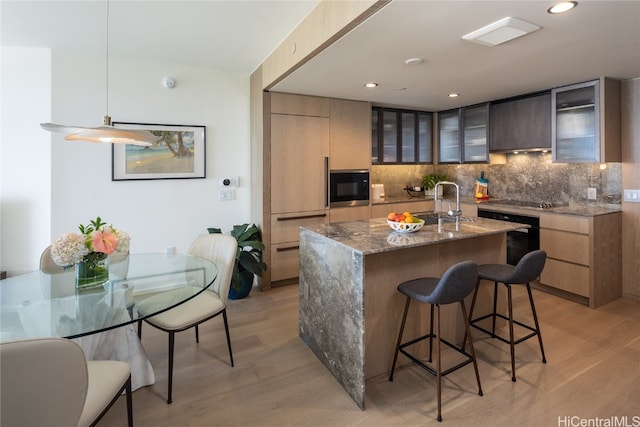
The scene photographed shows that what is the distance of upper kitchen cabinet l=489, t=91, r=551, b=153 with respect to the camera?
391 centimetres

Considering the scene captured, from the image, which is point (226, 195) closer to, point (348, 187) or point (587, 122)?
point (348, 187)

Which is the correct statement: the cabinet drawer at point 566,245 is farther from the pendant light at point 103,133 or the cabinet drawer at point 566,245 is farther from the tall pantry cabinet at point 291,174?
the pendant light at point 103,133

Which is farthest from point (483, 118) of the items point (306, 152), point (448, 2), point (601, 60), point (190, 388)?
point (190, 388)

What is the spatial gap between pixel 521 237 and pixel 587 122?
4.39 ft

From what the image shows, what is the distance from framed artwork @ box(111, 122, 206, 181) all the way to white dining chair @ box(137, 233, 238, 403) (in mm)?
1417

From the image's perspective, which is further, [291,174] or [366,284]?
[291,174]

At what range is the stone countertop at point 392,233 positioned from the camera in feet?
6.89

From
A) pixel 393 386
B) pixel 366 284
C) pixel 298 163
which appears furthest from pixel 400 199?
pixel 393 386


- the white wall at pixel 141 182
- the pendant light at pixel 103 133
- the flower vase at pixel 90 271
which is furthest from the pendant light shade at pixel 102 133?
the white wall at pixel 141 182

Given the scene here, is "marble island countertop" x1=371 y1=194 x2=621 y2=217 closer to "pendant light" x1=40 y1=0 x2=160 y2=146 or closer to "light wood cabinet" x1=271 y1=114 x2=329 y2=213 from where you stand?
"light wood cabinet" x1=271 y1=114 x2=329 y2=213

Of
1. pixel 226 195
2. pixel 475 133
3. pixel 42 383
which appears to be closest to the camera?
pixel 42 383

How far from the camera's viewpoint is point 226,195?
4191 mm

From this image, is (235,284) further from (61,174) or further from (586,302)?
(586,302)

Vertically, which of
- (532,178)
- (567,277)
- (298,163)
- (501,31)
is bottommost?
(567,277)
